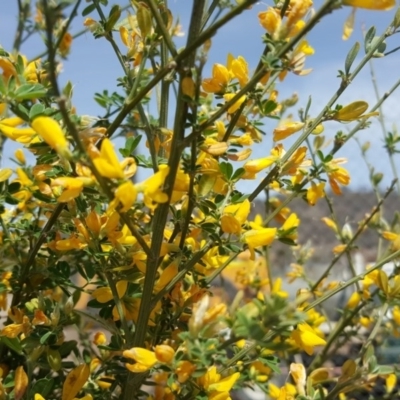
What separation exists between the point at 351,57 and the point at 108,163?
0.46 meters

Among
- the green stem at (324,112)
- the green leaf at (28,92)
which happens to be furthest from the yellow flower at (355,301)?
the green leaf at (28,92)

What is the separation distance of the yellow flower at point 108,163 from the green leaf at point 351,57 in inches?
17.4

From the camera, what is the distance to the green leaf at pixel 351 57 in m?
0.94

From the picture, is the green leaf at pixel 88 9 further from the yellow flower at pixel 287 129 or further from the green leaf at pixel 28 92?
the yellow flower at pixel 287 129

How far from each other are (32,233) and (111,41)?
1.19 feet

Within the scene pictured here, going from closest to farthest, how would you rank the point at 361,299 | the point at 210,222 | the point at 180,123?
the point at 180,123 → the point at 210,222 → the point at 361,299

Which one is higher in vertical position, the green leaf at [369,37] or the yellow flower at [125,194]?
the green leaf at [369,37]

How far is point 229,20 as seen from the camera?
63cm

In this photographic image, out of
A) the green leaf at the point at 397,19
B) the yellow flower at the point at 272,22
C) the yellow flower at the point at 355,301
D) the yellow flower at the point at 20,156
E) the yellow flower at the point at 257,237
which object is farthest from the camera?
the yellow flower at the point at 355,301

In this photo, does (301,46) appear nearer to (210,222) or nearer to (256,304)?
(210,222)

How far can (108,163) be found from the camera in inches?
26.2

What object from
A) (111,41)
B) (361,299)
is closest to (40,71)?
(111,41)

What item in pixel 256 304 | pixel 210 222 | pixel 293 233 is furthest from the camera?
pixel 293 233

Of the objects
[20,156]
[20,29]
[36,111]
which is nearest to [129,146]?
[36,111]
